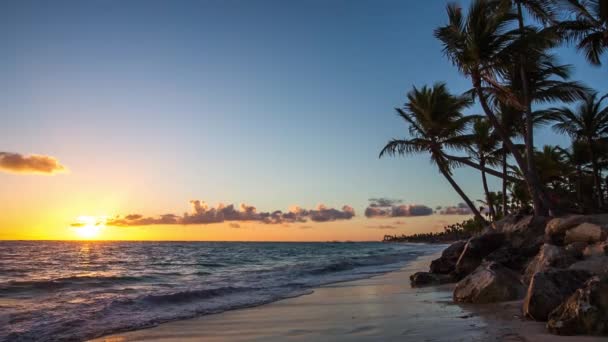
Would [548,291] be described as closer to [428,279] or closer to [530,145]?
[428,279]

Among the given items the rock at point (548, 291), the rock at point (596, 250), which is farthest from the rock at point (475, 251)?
the rock at point (548, 291)

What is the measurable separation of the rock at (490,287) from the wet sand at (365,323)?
41 centimetres

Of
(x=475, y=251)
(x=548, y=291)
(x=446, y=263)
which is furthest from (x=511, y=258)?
(x=548, y=291)

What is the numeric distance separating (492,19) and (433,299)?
12.2m

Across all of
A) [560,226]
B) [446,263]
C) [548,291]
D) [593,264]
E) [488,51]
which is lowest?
Answer: [446,263]

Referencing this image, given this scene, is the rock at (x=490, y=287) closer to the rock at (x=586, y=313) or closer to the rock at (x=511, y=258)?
the rock at (x=586, y=313)

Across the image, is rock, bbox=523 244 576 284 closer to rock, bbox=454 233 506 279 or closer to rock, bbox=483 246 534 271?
rock, bbox=483 246 534 271

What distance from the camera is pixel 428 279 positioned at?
13547 mm

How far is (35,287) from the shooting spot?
16484 millimetres

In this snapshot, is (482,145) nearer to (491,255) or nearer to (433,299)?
(491,255)

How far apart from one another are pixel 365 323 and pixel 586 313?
9.86ft

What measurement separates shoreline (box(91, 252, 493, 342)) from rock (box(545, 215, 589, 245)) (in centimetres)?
476

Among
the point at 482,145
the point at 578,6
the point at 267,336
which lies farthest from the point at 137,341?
the point at 482,145

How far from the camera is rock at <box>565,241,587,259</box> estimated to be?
32.6 feet
